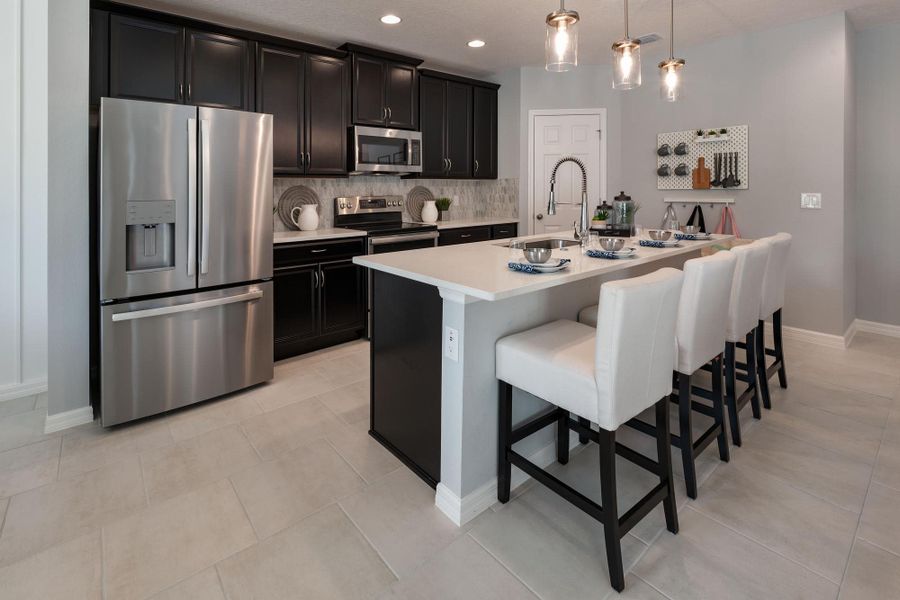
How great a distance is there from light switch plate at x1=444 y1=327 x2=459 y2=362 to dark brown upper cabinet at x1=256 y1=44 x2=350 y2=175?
271 centimetres

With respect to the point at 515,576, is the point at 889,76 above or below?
above

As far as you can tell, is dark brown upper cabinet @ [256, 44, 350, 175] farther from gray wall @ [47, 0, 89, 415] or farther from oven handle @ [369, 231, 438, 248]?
gray wall @ [47, 0, 89, 415]

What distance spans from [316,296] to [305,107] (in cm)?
158

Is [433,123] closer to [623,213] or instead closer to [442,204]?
[442,204]

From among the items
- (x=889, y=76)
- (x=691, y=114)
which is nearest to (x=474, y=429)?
(x=691, y=114)

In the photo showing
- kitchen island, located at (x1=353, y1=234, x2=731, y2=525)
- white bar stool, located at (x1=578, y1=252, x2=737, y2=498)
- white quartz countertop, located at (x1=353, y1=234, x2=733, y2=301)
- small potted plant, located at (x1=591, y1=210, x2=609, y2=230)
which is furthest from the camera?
small potted plant, located at (x1=591, y1=210, x2=609, y2=230)

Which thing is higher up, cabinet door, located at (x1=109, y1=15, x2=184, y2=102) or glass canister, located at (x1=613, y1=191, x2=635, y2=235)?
cabinet door, located at (x1=109, y1=15, x2=184, y2=102)

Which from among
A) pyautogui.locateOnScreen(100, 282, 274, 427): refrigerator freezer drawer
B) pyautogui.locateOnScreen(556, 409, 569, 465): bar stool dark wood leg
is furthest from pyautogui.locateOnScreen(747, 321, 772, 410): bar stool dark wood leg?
pyautogui.locateOnScreen(100, 282, 274, 427): refrigerator freezer drawer

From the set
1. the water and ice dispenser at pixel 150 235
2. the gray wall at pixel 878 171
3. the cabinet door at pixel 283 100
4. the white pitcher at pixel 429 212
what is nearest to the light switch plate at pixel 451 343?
the water and ice dispenser at pixel 150 235

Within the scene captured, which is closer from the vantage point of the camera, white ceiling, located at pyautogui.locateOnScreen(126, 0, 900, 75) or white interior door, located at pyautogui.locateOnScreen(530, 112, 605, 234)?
white ceiling, located at pyautogui.locateOnScreen(126, 0, 900, 75)

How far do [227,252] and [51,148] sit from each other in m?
0.94

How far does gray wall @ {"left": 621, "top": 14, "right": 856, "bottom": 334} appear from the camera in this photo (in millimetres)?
3959

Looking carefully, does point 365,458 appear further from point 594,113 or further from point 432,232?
point 594,113

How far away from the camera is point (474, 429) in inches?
78.2
